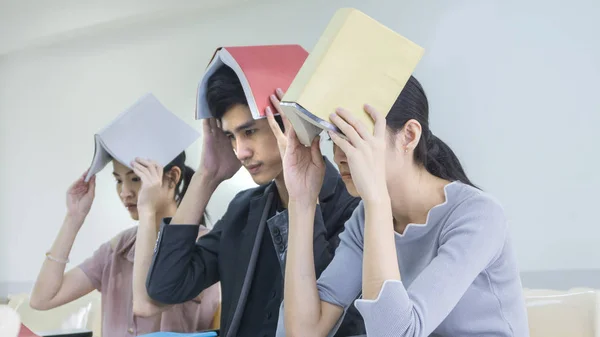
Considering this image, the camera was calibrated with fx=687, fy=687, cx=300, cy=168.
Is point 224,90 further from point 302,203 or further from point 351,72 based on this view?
point 351,72

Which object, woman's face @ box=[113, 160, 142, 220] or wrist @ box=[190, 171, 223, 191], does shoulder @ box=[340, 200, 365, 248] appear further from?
woman's face @ box=[113, 160, 142, 220]

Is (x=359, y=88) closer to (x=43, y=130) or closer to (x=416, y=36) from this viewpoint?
(x=416, y=36)

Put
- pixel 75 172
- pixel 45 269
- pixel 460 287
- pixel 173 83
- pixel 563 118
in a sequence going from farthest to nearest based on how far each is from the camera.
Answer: pixel 75 172 → pixel 173 83 → pixel 45 269 → pixel 563 118 → pixel 460 287

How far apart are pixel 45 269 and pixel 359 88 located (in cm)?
151

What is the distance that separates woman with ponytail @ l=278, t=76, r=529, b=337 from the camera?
2.94ft

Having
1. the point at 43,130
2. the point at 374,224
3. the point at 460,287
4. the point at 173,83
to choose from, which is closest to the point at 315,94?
the point at 374,224

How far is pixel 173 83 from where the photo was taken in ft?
9.70

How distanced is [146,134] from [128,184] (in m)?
0.32

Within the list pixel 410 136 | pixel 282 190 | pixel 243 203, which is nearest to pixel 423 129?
pixel 410 136

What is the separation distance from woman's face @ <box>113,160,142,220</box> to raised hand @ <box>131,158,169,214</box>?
0.67 feet

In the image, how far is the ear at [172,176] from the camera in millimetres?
1980

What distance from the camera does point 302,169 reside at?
3.89 ft

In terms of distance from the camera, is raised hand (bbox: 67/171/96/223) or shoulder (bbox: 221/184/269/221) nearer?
shoulder (bbox: 221/184/269/221)

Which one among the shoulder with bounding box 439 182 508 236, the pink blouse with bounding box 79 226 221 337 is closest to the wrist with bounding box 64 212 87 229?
the pink blouse with bounding box 79 226 221 337
